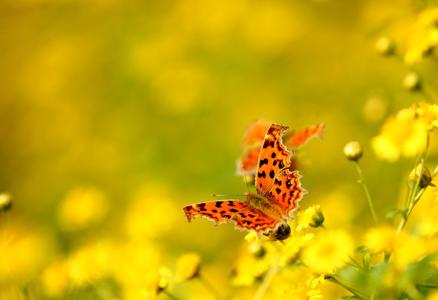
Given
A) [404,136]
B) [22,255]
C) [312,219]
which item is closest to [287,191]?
[312,219]

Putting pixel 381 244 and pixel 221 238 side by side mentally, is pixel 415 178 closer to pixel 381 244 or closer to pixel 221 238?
pixel 381 244

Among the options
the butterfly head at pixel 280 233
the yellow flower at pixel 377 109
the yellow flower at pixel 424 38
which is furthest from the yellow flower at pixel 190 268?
the yellow flower at pixel 377 109

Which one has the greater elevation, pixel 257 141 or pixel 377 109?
pixel 377 109

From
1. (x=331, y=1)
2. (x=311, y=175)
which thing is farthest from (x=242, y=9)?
(x=311, y=175)

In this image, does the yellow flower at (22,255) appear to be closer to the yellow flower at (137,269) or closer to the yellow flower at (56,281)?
the yellow flower at (56,281)

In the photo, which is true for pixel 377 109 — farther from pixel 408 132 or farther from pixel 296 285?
pixel 296 285

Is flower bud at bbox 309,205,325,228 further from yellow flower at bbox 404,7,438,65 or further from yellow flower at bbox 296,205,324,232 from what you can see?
yellow flower at bbox 404,7,438,65
